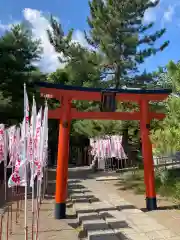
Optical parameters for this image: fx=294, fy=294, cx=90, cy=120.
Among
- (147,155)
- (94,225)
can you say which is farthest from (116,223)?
(147,155)

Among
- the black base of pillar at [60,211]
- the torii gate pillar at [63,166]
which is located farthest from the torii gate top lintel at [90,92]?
the black base of pillar at [60,211]

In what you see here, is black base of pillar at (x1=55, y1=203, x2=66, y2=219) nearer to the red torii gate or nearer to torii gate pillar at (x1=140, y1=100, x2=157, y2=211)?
the red torii gate

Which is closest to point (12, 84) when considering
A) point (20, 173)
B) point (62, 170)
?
point (62, 170)

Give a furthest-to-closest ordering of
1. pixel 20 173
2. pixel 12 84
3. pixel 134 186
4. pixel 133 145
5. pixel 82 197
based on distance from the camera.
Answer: pixel 133 145 < pixel 12 84 < pixel 134 186 < pixel 82 197 < pixel 20 173

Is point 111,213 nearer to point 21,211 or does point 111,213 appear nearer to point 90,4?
point 21,211

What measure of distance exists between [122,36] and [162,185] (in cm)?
984

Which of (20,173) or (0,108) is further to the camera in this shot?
(0,108)

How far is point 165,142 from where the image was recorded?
579cm

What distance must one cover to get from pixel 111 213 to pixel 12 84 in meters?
11.5

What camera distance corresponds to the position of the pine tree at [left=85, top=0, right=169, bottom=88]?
17656 mm

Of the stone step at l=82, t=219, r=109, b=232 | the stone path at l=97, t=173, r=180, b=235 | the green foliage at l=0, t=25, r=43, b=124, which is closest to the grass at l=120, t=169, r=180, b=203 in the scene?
the stone path at l=97, t=173, r=180, b=235

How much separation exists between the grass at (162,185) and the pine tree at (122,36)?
21.4ft

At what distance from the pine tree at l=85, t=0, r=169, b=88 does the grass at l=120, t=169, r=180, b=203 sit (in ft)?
21.4

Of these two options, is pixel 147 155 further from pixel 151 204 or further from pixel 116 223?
pixel 116 223
